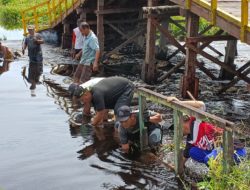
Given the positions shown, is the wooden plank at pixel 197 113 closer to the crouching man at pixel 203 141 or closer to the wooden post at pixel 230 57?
the crouching man at pixel 203 141

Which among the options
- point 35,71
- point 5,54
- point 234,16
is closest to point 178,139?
point 234,16

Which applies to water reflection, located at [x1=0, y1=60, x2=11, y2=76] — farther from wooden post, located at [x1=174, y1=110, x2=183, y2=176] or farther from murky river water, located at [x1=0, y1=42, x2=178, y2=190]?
wooden post, located at [x1=174, y1=110, x2=183, y2=176]

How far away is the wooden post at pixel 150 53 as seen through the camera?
13109mm

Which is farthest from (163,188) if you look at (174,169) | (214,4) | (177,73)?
(177,73)

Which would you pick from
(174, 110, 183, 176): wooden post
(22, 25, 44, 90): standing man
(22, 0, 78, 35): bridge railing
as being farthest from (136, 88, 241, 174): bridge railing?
(22, 0, 78, 35): bridge railing

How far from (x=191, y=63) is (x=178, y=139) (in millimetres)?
4692

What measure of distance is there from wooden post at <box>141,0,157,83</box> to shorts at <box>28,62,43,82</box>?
3287mm

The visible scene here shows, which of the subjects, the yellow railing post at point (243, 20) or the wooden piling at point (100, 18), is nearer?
the yellow railing post at point (243, 20)

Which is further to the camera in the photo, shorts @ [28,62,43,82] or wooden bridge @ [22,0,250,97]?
shorts @ [28,62,43,82]

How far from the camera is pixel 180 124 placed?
6.47m

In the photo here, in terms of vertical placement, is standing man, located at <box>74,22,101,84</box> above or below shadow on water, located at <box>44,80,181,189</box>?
above

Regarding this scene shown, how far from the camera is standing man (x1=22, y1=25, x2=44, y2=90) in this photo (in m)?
15.2

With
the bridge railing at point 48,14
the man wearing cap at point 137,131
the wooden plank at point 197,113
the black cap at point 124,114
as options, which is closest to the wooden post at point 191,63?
the man wearing cap at point 137,131

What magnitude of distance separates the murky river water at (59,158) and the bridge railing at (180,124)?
41 centimetres
